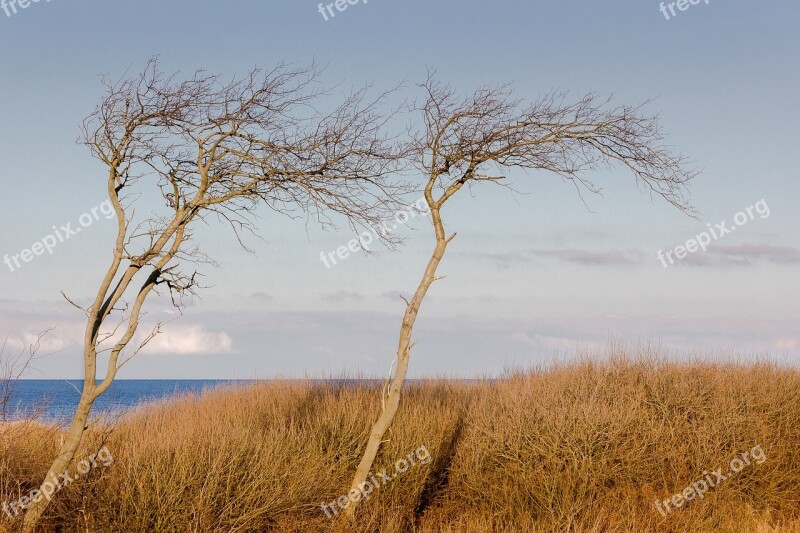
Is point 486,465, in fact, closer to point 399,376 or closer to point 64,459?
point 399,376

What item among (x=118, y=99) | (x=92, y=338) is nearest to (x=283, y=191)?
(x=118, y=99)

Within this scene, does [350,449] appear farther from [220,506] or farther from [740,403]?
[740,403]

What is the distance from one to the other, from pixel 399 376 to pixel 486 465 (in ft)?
10.3

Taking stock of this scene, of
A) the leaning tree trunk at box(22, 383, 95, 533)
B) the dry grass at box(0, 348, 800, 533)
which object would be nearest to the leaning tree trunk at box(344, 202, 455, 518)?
the dry grass at box(0, 348, 800, 533)

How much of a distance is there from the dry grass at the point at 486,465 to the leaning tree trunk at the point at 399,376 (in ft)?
2.13

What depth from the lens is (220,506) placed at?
7.49 metres

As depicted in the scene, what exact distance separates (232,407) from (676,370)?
8.03 meters

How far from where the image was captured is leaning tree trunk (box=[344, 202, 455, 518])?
7.50 meters

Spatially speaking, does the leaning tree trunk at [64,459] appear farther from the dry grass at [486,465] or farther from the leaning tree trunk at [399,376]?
the leaning tree trunk at [399,376]

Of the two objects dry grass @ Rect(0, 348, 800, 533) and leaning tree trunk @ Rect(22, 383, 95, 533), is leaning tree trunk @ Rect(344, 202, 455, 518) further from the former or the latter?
leaning tree trunk @ Rect(22, 383, 95, 533)

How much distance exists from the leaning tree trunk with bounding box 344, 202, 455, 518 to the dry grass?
648mm

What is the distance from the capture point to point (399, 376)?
748 centimetres

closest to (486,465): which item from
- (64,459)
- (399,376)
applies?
(399,376)

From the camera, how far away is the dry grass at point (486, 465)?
7.33 meters
